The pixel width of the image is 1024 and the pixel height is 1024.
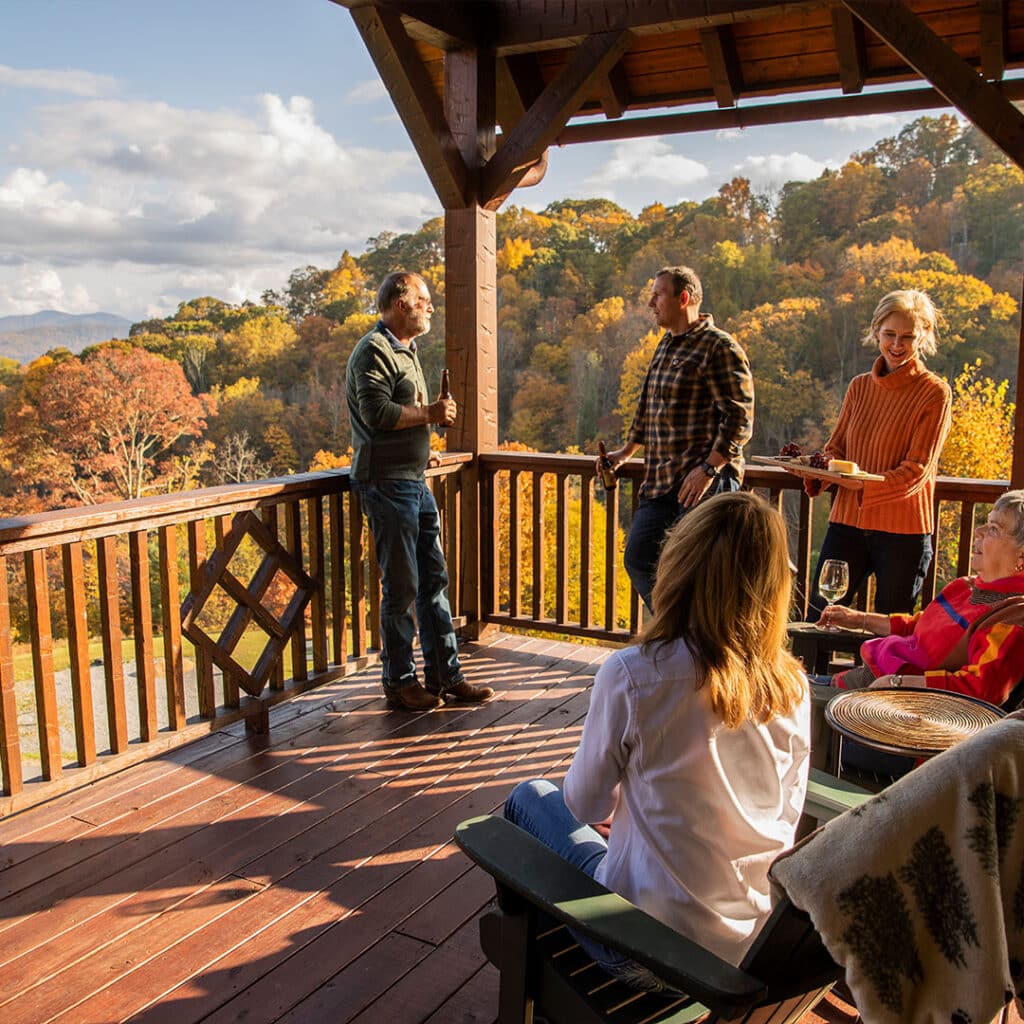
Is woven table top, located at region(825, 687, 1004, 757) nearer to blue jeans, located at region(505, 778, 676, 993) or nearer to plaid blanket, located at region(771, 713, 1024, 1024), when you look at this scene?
blue jeans, located at region(505, 778, 676, 993)

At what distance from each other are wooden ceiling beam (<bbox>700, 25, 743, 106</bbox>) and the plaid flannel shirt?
5.14 ft

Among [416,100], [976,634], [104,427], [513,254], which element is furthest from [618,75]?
[513,254]

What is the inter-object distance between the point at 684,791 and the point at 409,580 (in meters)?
2.27

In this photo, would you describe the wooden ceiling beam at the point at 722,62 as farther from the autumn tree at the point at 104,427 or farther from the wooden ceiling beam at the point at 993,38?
the autumn tree at the point at 104,427

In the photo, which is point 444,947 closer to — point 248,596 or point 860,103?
point 248,596

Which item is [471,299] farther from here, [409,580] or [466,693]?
[466,693]

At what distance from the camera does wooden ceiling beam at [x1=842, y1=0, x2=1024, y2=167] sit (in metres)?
3.31

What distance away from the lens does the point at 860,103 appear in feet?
14.7

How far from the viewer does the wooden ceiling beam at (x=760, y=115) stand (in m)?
4.36

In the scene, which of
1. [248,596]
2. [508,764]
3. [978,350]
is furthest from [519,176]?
[978,350]

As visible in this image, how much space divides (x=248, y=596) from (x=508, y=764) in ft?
3.59

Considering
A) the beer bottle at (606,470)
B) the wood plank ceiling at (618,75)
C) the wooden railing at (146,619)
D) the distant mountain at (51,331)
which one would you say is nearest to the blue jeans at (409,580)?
the wooden railing at (146,619)

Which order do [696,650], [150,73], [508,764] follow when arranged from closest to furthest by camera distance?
[696,650] → [508,764] → [150,73]

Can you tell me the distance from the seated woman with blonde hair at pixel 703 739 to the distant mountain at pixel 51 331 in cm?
2840
